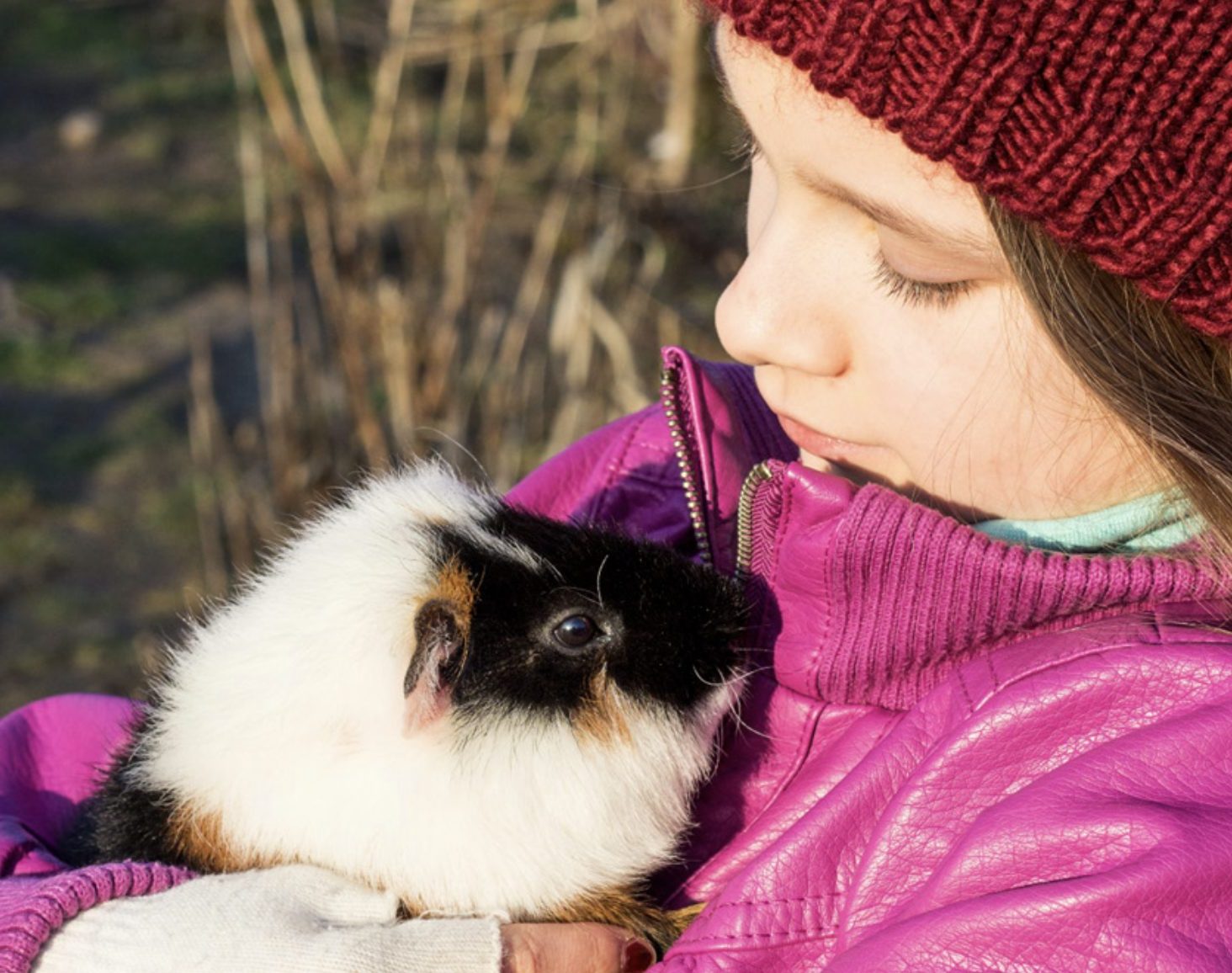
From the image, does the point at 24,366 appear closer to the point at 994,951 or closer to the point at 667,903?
the point at 667,903

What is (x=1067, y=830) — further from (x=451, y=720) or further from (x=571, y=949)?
(x=451, y=720)

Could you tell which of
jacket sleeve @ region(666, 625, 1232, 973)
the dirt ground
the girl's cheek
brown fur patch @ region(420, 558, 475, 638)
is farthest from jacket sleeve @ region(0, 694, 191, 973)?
the dirt ground

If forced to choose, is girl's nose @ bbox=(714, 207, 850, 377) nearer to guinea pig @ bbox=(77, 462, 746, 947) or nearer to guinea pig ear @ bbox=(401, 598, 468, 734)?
guinea pig @ bbox=(77, 462, 746, 947)

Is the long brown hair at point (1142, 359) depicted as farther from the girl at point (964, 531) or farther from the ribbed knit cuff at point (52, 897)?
the ribbed knit cuff at point (52, 897)

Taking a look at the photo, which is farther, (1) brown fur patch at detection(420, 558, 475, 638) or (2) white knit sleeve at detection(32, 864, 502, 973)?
(1) brown fur patch at detection(420, 558, 475, 638)

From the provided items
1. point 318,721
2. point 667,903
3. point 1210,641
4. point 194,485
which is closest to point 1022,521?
point 1210,641

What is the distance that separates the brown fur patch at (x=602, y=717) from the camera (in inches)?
73.9

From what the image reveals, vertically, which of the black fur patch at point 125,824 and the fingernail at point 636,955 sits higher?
the fingernail at point 636,955

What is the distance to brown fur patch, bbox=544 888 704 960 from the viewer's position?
1778 mm

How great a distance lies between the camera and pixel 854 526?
62.5 inches

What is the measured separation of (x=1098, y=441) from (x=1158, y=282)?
0.21 m

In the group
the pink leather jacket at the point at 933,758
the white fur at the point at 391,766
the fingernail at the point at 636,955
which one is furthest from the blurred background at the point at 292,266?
the fingernail at the point at 636,955

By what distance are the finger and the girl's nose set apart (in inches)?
27.1

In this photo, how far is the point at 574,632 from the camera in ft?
6.22
